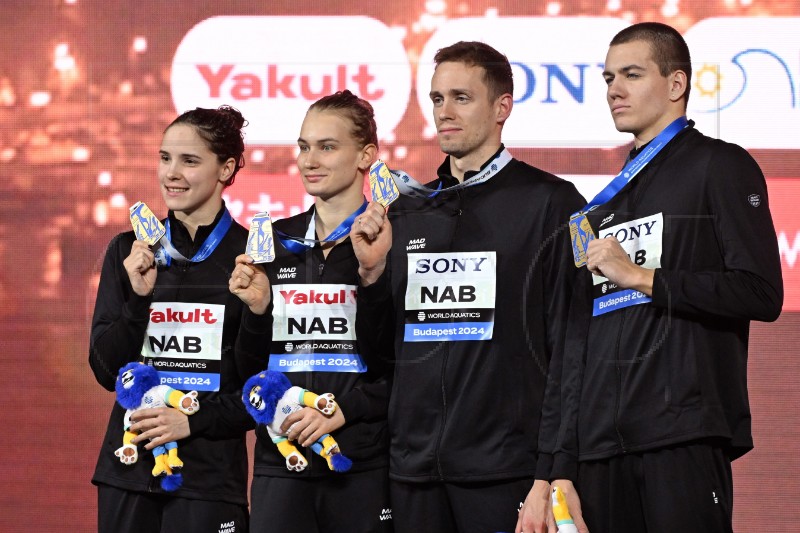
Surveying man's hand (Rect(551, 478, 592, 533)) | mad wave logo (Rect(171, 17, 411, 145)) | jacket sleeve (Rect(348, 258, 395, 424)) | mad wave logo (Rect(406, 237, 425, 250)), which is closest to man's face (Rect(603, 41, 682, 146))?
mad wave logo (Rect(406, 237, 425, 250))

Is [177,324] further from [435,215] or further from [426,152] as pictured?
[426,152]

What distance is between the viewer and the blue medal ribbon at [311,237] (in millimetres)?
3035

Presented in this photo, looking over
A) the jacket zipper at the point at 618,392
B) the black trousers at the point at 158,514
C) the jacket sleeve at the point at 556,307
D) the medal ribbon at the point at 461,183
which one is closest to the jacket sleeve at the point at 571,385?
the jacket sleeve at the point at 556,307

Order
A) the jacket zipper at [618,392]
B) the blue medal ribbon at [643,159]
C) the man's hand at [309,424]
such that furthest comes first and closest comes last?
the man's hand at [309,424]
the blue medal ribbon at [643,159]
the jacket zipper at [618,392]

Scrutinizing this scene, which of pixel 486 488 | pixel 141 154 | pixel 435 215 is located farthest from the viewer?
pixel 141 154

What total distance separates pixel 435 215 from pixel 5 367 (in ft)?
6.80

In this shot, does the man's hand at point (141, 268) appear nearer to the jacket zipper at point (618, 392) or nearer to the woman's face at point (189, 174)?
the woman's face at point (189, 174)

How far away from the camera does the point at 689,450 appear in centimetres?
243

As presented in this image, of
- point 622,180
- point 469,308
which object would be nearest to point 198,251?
point 469,308

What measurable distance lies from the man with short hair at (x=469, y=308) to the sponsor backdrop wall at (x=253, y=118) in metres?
0.83

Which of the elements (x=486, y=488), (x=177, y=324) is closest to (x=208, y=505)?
(x=177, y=324)

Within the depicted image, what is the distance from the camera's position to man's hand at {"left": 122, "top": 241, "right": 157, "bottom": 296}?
3.03 m

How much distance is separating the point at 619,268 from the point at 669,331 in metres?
0.18

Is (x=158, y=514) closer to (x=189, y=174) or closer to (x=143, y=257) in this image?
(x=143, y=257)
